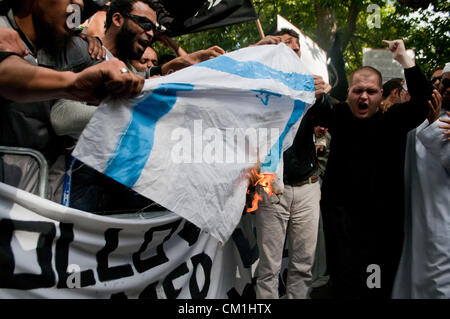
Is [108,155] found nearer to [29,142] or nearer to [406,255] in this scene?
[29,142]

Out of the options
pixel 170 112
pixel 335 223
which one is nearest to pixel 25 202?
pixel 170 112

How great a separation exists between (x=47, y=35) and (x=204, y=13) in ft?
7.79

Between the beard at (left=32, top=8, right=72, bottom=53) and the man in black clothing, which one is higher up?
the beard at (left=32, top=8, right=72, bottom=53)

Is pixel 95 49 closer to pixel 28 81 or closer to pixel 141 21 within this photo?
pixel 141 21

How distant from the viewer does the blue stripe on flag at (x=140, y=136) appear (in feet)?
5.52

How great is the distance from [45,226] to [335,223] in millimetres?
2438

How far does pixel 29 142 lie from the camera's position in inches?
71.4

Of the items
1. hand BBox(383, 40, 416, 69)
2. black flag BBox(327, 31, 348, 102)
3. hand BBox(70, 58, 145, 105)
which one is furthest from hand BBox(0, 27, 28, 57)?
black flag BBox(327, 31, 348, 102)

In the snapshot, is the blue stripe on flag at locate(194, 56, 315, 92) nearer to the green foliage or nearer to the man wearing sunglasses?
the man wearing sunglasses

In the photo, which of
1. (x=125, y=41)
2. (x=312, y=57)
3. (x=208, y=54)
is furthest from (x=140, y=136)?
(x=312, y=57)

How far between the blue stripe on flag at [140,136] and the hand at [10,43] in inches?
21.0

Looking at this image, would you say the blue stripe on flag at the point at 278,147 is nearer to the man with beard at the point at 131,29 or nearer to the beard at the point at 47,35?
the man with beard at the point at 131,29

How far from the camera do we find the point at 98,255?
1.88 meters

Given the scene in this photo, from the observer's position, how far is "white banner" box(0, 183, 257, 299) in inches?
63.8
